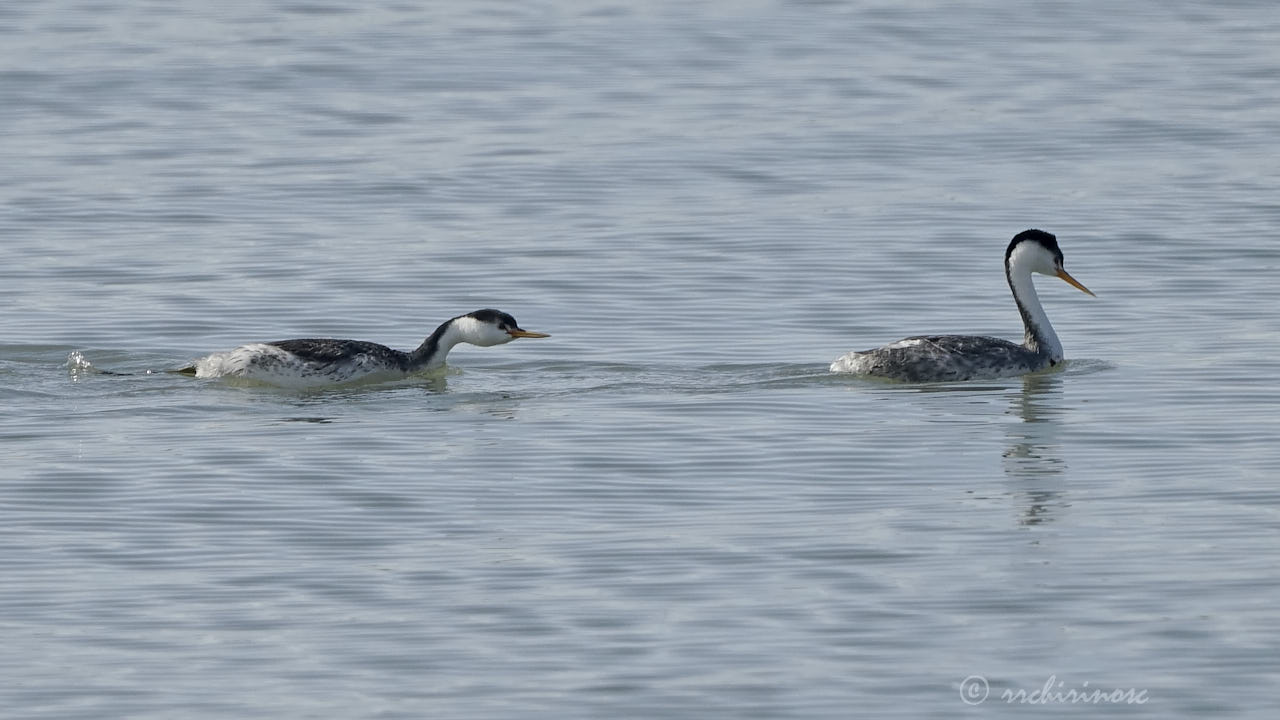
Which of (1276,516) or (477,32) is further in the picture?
(477,32)

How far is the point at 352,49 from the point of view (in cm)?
3678

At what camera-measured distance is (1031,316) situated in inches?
720

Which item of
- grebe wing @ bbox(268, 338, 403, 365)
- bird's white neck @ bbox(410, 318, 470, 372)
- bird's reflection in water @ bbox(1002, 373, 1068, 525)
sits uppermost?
grebe wing @ bbox(268, 338, 403, 365)

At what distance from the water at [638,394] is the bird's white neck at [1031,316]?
0.38 m

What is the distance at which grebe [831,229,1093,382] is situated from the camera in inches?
674

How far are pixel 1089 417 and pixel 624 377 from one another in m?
3.29

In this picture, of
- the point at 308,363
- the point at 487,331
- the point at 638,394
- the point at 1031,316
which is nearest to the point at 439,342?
the point at 487,331

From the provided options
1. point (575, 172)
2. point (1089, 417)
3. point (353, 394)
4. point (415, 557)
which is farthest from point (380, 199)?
point (415, 557)

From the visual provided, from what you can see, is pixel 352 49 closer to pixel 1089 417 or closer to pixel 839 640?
pixel 1089 417

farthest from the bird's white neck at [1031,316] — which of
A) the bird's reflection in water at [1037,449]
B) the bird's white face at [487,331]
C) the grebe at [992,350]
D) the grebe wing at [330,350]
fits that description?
the grebe wing at [330,350]

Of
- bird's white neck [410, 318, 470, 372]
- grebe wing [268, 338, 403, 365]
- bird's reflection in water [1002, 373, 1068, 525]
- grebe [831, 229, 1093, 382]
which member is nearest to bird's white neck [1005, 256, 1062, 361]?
grebe [831, 229, 1093, 382]

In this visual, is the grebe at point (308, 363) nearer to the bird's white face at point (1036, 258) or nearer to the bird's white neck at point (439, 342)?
the bird's white neck at point (439, 342)

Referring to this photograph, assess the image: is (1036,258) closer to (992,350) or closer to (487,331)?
(992,350)

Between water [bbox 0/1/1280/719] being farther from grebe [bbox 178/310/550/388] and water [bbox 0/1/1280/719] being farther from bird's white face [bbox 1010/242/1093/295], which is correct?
bird's white face [bbox 1010/242/1093/295]
